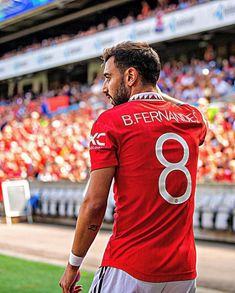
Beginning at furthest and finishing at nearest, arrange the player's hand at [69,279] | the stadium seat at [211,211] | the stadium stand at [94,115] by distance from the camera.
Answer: the stadium stand at [94,115] → the stadium seat at [211,211] → the player's hand at [69,279]

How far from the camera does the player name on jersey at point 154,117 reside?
9.04 ft

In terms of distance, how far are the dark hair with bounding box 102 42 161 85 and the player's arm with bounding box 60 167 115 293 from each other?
450mm

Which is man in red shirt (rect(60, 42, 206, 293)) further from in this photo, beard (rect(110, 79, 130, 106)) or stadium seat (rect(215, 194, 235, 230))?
stadium seat (rect(215, 194, 235, 230))

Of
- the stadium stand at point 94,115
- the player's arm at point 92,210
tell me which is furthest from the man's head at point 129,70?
the stadium stand at point 94,115

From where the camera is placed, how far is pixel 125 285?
107 inches

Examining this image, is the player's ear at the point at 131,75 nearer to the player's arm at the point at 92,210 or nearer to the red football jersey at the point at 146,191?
the red football jersey at the point at 146,191

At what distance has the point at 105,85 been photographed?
2.94 metres

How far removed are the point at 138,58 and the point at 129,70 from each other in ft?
0.21

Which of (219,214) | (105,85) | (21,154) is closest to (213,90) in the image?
(21,154)

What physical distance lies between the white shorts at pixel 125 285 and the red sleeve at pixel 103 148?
1.46 ft

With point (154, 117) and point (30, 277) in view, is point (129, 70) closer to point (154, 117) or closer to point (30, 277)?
point (154, 117)

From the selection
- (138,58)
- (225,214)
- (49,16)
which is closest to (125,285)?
(138,58)

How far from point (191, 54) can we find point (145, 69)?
2610cm

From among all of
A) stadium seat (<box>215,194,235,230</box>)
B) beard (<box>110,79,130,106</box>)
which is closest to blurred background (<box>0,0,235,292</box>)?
stadium seat (<box>215,194,235,230</box>)
